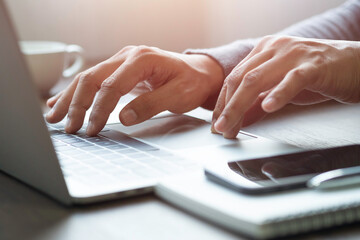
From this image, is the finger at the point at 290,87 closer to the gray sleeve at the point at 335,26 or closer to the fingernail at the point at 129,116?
the fingernail at the point at 129,116

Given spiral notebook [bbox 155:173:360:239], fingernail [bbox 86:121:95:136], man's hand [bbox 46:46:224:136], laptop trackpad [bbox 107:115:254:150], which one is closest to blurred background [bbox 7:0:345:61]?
man's hand [bbox 46:46:224:136]

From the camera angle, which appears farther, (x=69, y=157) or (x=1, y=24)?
(x=69, y=157)

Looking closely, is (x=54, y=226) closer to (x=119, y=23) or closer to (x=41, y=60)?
(x=41, y=60)

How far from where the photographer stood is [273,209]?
0.38 m

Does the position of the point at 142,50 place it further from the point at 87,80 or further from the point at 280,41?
the point at 280,41

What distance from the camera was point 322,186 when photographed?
41 cm

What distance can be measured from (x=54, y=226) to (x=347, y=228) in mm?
201

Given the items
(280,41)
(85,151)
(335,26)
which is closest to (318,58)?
(280,41)

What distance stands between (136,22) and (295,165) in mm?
1750

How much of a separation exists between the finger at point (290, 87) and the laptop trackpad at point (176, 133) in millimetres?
72

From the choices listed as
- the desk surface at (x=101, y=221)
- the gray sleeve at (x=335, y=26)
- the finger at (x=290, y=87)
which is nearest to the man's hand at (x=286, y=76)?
the finger at (x=290, y=87)

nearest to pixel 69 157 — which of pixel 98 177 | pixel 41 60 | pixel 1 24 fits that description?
pixel 98 177

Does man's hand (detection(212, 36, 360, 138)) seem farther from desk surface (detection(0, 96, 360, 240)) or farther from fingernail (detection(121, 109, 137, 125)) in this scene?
desk surface (detection(0, 96, 360, 240))

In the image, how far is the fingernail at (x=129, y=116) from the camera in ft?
2.43
